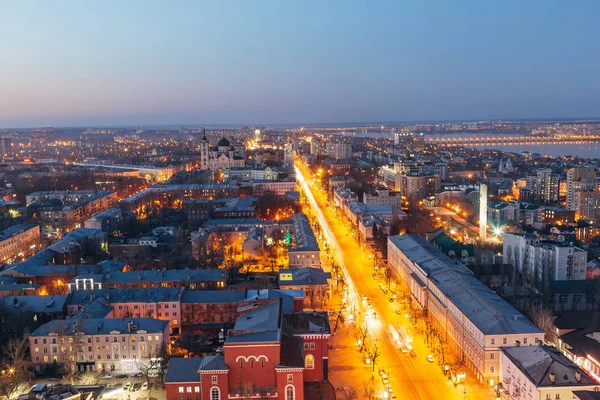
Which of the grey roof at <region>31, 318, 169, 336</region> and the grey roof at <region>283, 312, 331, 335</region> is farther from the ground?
the grey roof at <region>283, 312, 331, 335</region>

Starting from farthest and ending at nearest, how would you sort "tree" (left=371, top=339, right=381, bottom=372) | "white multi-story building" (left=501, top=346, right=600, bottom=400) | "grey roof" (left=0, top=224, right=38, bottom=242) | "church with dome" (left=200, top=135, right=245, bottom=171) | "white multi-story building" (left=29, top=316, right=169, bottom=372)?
1. "church with dome" (left=200, top=135, right=245, bottom=171)
2. "grey roof" (left=0, top=224, right=38, bottom=242)
3. "white multi-story building" (left=29, top=316, right=169, bottom=372)
4. "tree" (left=371, top=339, right=381, bottom=372)
5. "white multi-story building" (left=501, top=346, right=600, bottom=400)

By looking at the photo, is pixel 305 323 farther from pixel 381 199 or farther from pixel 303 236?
pixel 381 199

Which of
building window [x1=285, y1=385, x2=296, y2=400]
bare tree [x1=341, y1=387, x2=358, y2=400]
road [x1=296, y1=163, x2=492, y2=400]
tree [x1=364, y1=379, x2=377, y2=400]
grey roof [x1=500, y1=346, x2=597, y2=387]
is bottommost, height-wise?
bare tree [x1=341, y1=387, x2=358, y2=400]

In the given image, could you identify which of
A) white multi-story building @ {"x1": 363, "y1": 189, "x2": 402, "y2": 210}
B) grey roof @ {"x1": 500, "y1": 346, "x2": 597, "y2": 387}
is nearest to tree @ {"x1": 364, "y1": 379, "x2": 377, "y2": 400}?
grey roof @ {"x1": 500, "y1": 346, "x2": 597, "y2": 387}

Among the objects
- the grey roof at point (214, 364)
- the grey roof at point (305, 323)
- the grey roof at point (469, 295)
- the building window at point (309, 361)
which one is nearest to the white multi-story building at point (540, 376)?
the grey roof at point (469, 295)

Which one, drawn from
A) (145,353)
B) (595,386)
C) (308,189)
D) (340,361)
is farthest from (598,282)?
(308,189)

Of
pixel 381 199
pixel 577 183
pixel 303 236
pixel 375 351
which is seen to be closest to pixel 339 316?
pixel 375 351

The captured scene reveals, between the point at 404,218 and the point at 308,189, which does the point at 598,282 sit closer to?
the point at 404,218

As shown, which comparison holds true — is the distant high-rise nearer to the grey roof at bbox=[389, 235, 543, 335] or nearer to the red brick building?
the grey roof at bbox=[389, 235, 543, 335]
